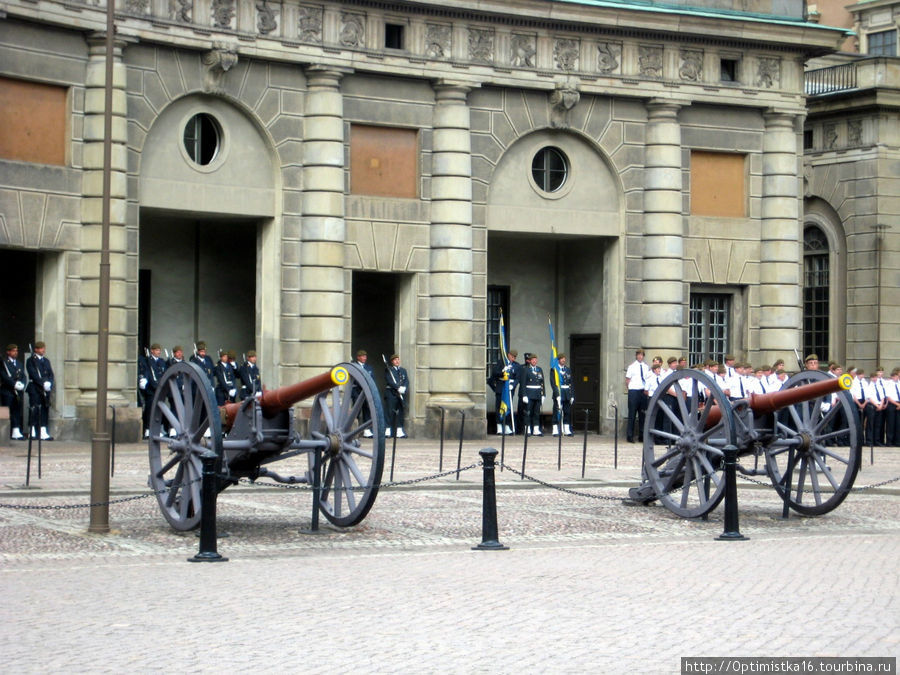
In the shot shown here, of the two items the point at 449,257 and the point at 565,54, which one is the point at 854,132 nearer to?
the point at 565,54

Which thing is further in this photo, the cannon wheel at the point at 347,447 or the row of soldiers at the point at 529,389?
the row of soldiers at the point at 529,389

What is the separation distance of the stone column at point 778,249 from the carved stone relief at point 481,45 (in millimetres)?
6731

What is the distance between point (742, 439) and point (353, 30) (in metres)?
17.0

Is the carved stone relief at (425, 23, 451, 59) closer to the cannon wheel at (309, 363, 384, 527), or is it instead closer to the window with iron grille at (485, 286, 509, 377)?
the window with iron grille at (485, 286, 509, 377)

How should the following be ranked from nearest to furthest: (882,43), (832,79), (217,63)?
(217,63) → (832,79) → (882,43)

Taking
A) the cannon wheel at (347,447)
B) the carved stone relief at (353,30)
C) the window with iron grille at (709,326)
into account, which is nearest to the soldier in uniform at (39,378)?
the carved stone relief at (353,30)

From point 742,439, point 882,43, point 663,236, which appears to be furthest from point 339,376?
point 882,43

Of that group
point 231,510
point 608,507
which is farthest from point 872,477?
point 231,510

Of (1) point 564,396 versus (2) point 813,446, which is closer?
(2) point 813,446

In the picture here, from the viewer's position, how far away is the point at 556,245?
37.2 m

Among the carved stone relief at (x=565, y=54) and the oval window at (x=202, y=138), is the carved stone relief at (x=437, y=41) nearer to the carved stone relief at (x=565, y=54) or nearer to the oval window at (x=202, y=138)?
the carved stone relief at (x=565, y=54)

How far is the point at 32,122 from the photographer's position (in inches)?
1120

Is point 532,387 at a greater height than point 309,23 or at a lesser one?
lesser

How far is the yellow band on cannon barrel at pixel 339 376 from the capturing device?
50.0 ft
